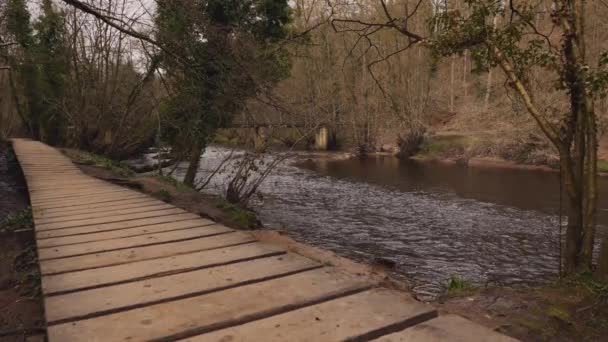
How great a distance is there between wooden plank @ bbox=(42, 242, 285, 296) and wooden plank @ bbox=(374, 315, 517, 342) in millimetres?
1240

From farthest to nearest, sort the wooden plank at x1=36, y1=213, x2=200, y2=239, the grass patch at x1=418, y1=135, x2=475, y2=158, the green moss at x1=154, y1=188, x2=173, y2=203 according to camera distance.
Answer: the grass patch at x1=418, y1=135, x2=475, y2=158 → the green moss at x1=154, y1=188, x2=173, y2=203 → the wooden plank at x1=36, y1=213, x2=200, y2=239

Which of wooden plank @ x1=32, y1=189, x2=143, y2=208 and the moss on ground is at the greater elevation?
wooden plank @ x1=32, y1=189, x2=143, y2=208

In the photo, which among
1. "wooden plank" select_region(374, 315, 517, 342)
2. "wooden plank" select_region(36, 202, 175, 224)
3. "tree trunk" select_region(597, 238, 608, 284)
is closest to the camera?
"wooden plank" select_region(374, 315, 517, 342)

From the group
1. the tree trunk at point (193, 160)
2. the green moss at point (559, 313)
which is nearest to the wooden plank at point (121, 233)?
the green moss at point (559, 313)

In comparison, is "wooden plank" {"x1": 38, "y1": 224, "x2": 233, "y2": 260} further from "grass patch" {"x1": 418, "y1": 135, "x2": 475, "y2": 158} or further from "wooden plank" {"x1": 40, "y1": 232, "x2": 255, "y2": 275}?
"grass patch" {"x1": 418, "y1": 135, "x2": 475, "y2": 158}

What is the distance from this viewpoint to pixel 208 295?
2113mm

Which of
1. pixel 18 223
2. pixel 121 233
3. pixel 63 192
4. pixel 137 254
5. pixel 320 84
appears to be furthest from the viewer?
pixel 320 84

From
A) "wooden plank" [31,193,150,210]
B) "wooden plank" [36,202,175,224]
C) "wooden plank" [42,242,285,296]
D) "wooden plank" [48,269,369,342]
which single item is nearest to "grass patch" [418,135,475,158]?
"wooden plank" [31,193,150,210]

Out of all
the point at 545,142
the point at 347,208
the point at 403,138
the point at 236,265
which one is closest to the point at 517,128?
the point at 545,142

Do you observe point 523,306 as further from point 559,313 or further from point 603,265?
point 603,265

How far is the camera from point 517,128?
23578 millimetres

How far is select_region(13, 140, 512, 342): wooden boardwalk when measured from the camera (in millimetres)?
1720

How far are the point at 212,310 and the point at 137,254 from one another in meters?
1.19

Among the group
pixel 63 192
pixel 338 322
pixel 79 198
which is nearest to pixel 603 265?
pixel 338 322
